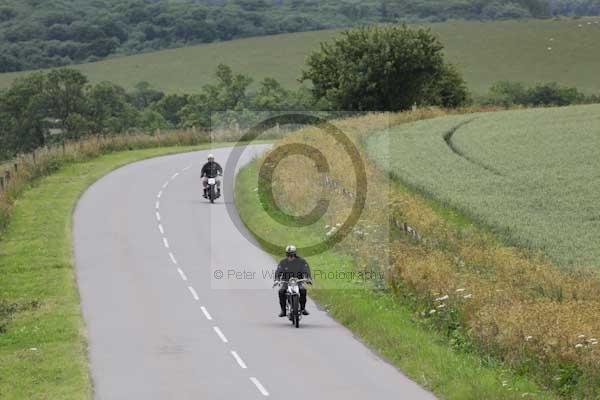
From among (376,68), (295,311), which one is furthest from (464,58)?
(295,311)

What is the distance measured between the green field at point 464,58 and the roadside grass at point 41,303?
94327mm

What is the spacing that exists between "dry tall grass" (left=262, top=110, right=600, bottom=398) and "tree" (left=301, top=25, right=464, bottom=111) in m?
43.7

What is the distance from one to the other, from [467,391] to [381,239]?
13180 mm

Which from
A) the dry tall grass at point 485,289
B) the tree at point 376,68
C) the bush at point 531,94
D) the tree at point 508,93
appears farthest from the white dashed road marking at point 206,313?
the tree at point 508,93

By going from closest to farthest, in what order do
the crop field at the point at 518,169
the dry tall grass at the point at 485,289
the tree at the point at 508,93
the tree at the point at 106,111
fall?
the dry tall grass at the point at 485,289, the crop field at the point at 518,169, the tree at the point at 106,111, the tree at the point at 508,93

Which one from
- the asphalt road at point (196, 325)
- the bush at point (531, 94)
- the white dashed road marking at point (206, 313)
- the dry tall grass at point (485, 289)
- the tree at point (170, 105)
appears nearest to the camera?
the dry tall grass at point (485, 289)

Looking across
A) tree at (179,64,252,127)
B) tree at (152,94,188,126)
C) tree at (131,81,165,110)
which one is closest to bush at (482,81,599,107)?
tree at (179,64,252,127)

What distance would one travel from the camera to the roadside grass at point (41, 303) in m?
20.5

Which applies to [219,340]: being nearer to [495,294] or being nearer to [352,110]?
[495,294]

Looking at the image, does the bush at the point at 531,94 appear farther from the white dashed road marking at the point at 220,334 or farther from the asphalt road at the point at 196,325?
the white dashed road marking at the point at 220,334

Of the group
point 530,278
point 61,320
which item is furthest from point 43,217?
point 530,278

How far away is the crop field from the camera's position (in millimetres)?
30719

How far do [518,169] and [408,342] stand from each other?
25.6m

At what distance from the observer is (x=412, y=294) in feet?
84.8
